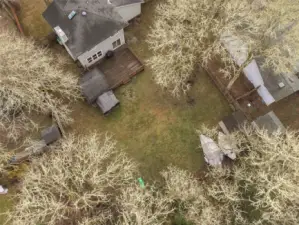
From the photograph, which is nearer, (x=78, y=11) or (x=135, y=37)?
(x=78, y=11)

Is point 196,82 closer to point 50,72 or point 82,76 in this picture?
point 82,76

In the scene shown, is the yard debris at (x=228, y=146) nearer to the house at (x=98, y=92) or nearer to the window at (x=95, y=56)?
the house at (x=98, y=92)

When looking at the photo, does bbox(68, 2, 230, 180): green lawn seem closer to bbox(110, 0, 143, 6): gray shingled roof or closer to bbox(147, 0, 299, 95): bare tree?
bbox(147, 0, 299, 95): bare tree

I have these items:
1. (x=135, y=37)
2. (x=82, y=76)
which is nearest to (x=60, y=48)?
(x=82, y=76)

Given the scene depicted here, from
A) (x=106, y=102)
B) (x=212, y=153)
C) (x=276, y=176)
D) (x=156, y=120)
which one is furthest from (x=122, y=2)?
(x=276, y=176)

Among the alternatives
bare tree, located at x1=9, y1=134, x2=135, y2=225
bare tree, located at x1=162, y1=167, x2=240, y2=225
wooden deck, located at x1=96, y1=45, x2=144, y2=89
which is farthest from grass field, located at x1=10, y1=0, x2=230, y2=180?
bare tree, located at x1=9, y1=134, x2=135, y2=225

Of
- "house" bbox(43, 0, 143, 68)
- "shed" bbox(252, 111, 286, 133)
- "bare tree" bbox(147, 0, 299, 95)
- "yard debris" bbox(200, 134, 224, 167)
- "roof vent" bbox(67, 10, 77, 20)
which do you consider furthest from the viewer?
"house" bbox(43, 0, 143, 68)

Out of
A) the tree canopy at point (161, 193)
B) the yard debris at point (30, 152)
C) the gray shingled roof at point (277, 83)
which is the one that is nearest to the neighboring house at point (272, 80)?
the gray shingled roof at point (277, 83)
